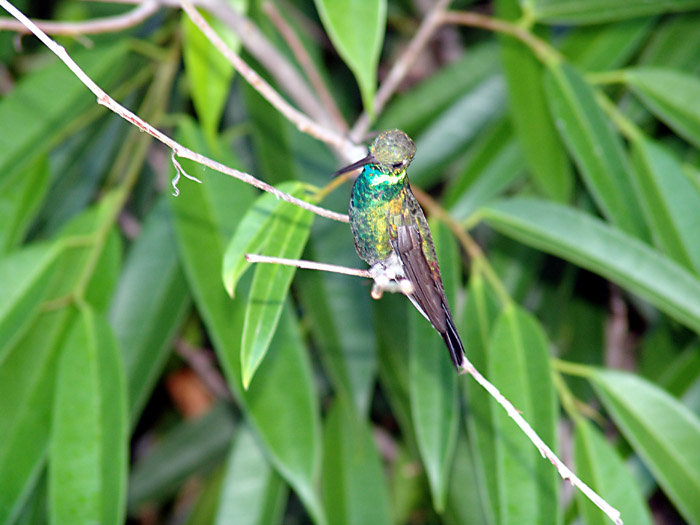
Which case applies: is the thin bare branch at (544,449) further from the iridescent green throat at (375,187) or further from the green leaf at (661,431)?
the green leaf at (661,431)

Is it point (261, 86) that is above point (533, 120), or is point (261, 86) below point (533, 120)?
below

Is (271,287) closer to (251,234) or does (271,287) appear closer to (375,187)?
(251,234)

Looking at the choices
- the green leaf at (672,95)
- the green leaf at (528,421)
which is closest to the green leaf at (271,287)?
the green leaf at (528,421)

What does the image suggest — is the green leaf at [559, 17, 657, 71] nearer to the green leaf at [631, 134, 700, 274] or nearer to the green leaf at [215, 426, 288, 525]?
the green leaf at [631, 134, 700, 274]

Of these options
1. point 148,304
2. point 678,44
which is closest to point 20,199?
point 148,304

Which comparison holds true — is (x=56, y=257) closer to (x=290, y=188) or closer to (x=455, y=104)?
(x=290, y=188)

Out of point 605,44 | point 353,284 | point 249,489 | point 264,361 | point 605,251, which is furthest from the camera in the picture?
point 605,44

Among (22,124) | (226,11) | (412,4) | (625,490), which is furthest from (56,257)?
(412,4)

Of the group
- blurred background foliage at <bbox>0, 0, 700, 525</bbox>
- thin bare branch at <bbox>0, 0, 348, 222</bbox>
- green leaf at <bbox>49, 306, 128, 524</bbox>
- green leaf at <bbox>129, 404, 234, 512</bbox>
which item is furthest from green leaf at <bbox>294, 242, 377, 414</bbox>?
thin bare branch at <bbox>0, 0, 348, 222</bbox>
